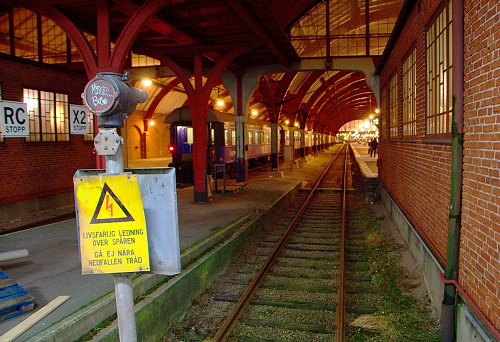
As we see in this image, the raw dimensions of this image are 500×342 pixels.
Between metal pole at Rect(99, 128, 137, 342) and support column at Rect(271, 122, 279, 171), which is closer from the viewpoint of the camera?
metal pole at Rect(99, 128, 137, 342)

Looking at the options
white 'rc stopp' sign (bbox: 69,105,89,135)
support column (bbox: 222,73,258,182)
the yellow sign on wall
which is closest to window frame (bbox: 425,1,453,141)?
the yellow sign on wall

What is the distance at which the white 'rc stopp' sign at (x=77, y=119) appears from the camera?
32.8 ft

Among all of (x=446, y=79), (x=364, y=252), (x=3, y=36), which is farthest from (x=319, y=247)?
(x=3, y=36)

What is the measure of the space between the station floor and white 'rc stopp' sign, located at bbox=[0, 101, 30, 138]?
2150 mm

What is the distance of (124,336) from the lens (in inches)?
97.7

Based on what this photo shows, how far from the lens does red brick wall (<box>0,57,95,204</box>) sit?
1143 centimetres

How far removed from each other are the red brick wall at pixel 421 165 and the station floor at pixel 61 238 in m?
3.97

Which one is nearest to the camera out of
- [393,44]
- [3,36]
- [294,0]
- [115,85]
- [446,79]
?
[115,85]

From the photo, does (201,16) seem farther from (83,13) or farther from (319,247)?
(319,247)

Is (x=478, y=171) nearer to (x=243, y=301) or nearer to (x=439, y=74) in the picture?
(x=439, y=74)

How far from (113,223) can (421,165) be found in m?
5.71

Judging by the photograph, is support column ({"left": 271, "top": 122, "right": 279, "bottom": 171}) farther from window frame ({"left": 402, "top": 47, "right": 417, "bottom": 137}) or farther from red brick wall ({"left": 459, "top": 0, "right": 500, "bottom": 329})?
red brick wall ({"left": 459, "top": 0, "right": 500, "bottom": 329})

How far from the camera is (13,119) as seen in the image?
9250mm

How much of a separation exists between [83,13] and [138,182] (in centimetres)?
921
